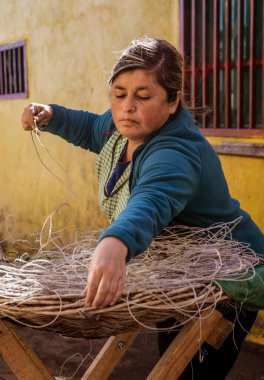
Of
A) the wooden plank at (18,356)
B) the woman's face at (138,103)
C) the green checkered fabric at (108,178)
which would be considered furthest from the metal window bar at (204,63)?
the wooden plank at (18,356)

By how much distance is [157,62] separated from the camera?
2320 millimetres

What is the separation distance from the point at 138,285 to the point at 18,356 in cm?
49

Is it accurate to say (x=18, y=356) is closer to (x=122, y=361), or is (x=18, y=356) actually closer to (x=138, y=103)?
(x=138, y=103)

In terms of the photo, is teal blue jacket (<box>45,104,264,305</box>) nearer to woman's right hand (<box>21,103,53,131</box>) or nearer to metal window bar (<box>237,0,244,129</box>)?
woman's right hand (<box>21,103,53,131</box>)

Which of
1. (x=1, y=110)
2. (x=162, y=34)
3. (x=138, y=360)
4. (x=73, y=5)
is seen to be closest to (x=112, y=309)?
(x=138, y=360)

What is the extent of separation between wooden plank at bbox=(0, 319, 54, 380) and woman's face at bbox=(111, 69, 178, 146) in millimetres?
770

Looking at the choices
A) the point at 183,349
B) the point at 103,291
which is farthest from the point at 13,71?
the point at 103,291

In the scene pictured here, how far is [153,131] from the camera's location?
236 centimetres

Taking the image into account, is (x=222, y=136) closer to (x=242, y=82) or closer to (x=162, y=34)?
(x=242, y=82)

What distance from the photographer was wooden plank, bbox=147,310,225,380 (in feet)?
7.15

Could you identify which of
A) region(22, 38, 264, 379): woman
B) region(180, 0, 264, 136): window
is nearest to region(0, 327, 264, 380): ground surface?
region(180, 0, 264, 136): window

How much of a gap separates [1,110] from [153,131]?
5703mm

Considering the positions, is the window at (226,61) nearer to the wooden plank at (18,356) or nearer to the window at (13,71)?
the wooden plank at (18,356)

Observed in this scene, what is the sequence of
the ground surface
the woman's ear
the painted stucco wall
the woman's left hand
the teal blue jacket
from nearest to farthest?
the woman's left hand, the teal blue jacket, the woman's ear, the ground surface, the painted stucco wall
